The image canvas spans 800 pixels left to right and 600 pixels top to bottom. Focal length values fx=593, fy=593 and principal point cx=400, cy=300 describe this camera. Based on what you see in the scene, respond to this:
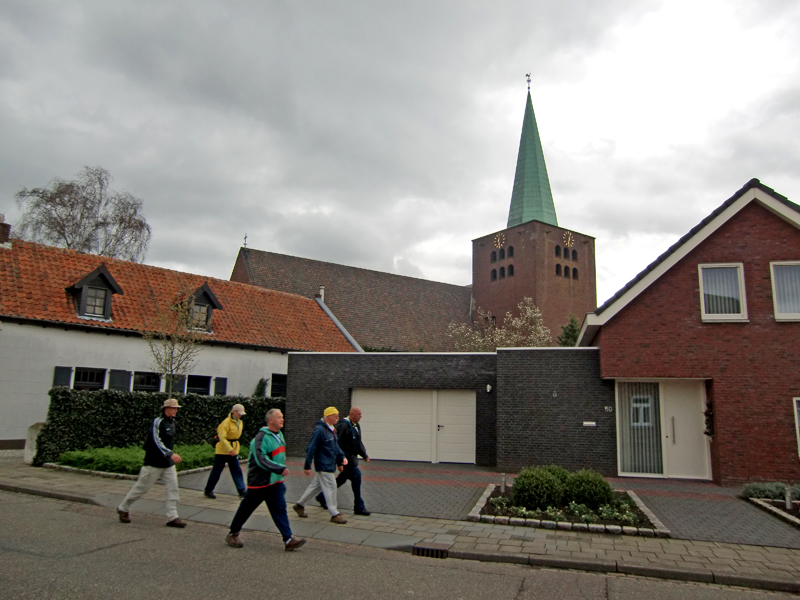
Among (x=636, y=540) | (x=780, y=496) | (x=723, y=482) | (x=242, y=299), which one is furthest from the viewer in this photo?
(x=242, y=299)

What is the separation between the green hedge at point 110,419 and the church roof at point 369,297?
17.5 metres

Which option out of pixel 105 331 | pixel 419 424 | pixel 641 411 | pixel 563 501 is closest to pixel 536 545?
pixel 563 501

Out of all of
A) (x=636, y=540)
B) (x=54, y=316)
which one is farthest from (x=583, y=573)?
(x=54, y=316)

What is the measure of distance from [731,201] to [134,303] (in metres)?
18.7

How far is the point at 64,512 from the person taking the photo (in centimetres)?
941

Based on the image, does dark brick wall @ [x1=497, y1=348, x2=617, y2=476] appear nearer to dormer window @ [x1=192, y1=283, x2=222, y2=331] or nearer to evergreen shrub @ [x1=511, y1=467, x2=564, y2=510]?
evergreen shrub @ [x1=511, y1=467, x2=564, y2=510]

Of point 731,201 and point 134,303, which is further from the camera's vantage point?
point 134,303

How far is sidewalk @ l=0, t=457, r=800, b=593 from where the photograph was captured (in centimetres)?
703

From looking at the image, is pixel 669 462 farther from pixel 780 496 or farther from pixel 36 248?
pixel 36 248

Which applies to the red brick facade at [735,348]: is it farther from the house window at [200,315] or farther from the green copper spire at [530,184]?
the green copper spire at [530,184]

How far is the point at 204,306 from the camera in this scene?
74.2ft

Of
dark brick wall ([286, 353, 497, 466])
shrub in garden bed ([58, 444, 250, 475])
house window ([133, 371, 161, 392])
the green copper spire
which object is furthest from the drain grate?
the green copper spire

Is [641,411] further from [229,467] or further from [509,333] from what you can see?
[509,333]

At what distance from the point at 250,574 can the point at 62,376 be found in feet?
46.4
